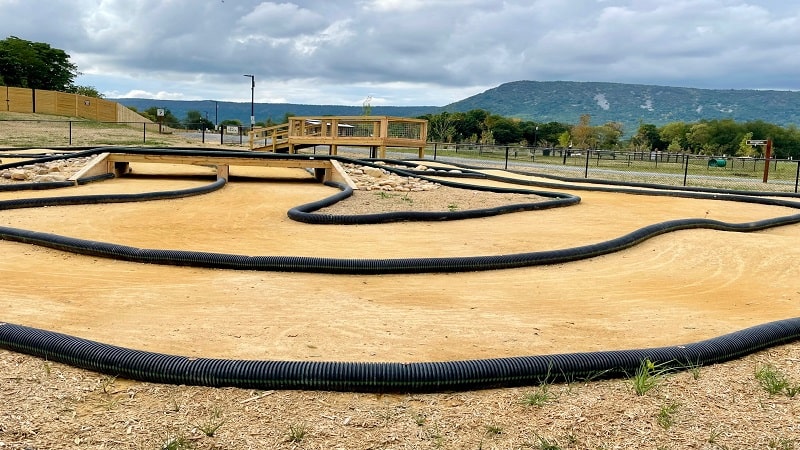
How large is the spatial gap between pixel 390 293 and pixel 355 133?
1842cm

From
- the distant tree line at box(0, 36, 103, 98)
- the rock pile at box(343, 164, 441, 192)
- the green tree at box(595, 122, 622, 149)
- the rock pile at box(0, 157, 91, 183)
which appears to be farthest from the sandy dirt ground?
the green tree at box(595, 122, 622, 149)

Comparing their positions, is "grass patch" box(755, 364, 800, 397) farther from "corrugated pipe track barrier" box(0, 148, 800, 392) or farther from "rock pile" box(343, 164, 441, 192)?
"rock pile" box(343, 164, 441, 192)

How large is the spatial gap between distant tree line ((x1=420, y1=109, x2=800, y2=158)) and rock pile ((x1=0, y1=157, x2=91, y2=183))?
59.8 m

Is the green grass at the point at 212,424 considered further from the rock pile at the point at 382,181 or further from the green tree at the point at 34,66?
the green tree at the point at 34,66

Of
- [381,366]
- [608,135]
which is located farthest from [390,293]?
[608,135]

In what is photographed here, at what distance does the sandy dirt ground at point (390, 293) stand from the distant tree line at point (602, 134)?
2562 inches

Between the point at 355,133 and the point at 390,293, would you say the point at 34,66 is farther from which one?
the point at 390,293

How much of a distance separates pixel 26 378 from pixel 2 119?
4155 centimetres

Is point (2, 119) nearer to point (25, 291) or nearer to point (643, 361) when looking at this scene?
point (25, 291)

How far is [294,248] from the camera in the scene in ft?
26.8

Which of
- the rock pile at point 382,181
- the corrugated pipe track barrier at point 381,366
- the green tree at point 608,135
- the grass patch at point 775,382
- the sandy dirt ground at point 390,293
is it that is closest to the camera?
the corrugated pipe track barrier at point 381,366

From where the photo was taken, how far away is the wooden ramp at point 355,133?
22.5 metres

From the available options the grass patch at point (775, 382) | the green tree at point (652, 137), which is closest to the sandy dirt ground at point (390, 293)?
the grass patch at point (775, 382)

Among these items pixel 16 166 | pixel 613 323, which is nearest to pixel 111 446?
pixel 613 323
